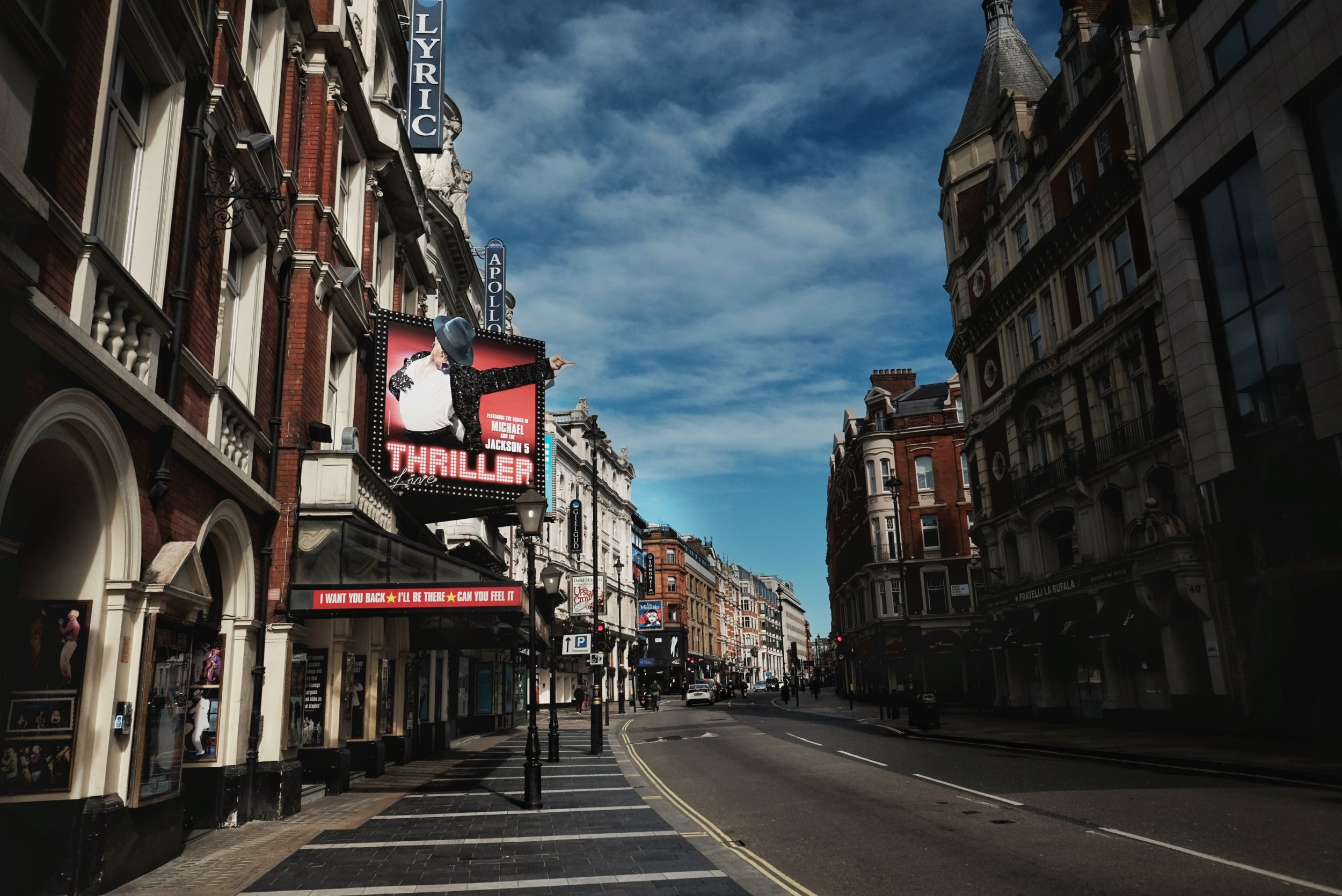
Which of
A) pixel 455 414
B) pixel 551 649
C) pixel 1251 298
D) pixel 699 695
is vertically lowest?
pixel 699 695

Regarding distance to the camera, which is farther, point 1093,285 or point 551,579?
point 1093,285

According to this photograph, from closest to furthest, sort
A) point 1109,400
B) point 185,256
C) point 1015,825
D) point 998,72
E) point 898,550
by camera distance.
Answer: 1. point 185,256
2. point 1015,825
3. point 1109,400
4. point 998,72
5. point 898,550

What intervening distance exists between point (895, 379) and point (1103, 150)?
3867cm

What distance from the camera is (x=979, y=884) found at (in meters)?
8.22

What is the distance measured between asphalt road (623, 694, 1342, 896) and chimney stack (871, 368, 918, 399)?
4836 centimetres

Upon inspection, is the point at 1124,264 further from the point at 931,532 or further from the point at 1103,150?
the point at 931,532

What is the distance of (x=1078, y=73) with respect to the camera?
101 ft

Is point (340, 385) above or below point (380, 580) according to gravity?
above

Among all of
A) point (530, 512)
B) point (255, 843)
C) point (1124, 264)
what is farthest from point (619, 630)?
point (255, 843)

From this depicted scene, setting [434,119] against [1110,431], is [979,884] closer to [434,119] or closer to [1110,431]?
[434,119]

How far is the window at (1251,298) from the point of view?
20.6m

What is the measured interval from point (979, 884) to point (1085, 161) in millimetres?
27779

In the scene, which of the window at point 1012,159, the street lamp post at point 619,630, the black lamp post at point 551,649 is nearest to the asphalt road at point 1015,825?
the black lamp post at point 551,649

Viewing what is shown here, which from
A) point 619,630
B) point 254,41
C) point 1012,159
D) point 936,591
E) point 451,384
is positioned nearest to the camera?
point 254,41
